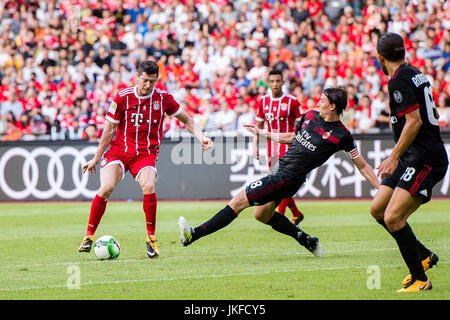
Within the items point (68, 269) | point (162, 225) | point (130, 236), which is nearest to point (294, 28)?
point (162, 225)

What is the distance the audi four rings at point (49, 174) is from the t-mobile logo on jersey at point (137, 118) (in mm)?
8771

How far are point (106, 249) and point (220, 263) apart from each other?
142cm

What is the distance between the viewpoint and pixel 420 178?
671cm

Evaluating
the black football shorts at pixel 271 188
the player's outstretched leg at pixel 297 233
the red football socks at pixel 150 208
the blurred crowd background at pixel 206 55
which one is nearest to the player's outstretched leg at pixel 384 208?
the black football shorts at pixel 271 188

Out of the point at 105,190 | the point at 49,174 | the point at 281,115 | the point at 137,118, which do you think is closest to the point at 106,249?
the point at 105,190

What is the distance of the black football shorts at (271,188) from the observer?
8352 millimetres

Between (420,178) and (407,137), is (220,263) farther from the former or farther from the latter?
(407,137)

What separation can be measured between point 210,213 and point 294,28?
895 centimetres

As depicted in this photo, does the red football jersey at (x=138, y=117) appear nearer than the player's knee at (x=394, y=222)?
No

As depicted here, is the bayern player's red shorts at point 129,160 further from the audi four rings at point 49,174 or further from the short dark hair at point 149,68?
the audi four rings at point 49,174

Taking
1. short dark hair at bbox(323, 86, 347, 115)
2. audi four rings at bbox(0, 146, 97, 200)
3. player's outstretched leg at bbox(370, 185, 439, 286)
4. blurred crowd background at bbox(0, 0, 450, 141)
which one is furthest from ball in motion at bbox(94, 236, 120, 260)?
blurred crowd background at bbox(0, 0, 450, 141)

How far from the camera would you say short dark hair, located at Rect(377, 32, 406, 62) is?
6.65 meters

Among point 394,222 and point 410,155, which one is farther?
point 410,155

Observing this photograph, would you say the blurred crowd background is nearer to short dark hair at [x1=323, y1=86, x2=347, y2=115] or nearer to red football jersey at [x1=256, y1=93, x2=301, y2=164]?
red football jersey at [x1=256, y1=93, x2=301, y2=164]
